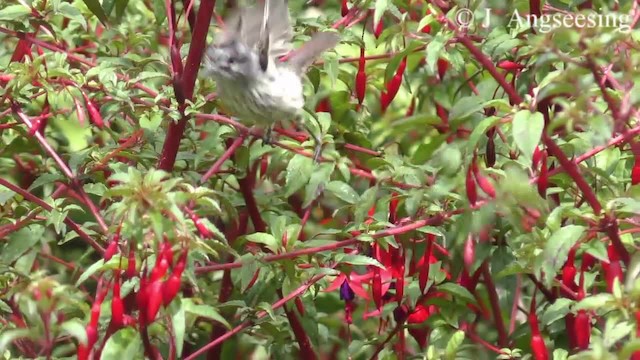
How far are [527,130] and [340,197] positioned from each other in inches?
24.5

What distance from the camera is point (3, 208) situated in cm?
223

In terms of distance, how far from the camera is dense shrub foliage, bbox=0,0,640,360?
5.19 feet

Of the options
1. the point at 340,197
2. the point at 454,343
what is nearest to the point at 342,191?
the point at 340,197

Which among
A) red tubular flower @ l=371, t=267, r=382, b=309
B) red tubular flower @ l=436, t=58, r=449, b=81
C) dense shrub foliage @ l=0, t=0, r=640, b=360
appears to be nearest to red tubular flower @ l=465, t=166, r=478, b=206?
dense shrub foliage @ l=0, t=0, r=640, b=360

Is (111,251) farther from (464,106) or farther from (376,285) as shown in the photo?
(464,106)

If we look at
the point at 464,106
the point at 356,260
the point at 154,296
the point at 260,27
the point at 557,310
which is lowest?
the point at 557,310

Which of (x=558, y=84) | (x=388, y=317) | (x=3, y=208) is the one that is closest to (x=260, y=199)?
(x=388, y=317)

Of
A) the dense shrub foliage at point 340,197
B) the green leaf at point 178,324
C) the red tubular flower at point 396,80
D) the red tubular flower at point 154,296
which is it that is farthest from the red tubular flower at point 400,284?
the red tubular flower at point 154,296

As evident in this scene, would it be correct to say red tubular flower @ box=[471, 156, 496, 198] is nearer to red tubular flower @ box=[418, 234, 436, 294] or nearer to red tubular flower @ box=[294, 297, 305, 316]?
red tubular flower @ box=[418, 234, 436, 294]

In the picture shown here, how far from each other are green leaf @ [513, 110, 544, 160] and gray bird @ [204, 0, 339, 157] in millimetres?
582

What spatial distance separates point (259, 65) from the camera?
7.28 ft

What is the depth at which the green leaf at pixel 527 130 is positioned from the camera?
5.10 feet

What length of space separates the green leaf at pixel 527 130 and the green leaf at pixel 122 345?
1.99 feet

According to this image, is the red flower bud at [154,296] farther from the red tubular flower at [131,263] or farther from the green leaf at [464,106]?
the green leaf at [464,106]
